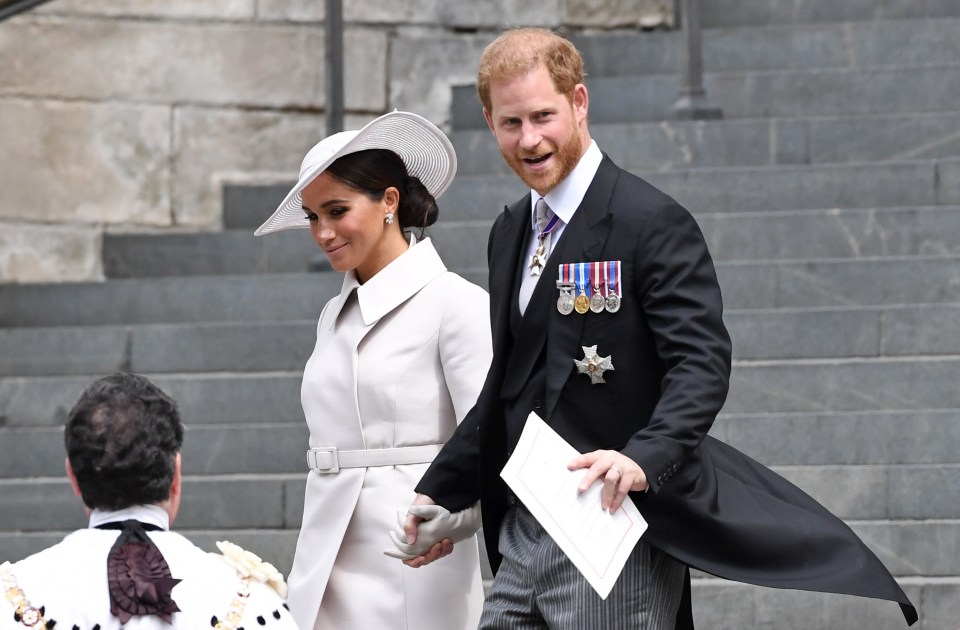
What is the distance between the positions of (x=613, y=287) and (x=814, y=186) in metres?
3.97

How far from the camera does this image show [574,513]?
10.0ft

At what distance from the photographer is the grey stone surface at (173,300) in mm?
7051

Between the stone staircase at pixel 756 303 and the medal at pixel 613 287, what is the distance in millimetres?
2213

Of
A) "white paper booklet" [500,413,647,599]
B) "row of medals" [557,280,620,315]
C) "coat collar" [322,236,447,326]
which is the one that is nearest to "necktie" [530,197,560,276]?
"row of medals" [557,280,620,315]

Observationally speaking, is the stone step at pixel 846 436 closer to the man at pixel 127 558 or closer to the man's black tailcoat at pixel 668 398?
the man's black tailcoat at pixel 668 398

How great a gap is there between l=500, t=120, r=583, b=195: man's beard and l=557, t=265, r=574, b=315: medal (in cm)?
18

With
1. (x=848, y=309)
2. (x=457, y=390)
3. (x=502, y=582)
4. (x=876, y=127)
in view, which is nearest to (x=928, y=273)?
(x=848, y=309)

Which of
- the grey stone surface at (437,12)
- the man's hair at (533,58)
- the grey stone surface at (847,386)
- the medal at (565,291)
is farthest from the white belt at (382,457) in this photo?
the grey stone surface at (437,12)

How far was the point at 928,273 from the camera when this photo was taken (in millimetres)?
6434

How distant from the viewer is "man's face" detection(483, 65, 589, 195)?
3.32 metres

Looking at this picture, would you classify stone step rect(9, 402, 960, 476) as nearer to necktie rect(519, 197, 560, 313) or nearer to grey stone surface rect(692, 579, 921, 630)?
grey stone surface rect(692, 579, 921, 630)

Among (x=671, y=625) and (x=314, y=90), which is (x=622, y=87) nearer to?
(x=314, y=90)

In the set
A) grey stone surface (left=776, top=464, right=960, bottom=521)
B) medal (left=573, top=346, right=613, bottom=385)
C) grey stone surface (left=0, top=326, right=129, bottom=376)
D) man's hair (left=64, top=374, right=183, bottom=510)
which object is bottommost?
grey stone surface (left=776, top=464, right=960, bottom=521)

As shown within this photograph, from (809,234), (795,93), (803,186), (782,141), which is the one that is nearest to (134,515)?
(809,234)
